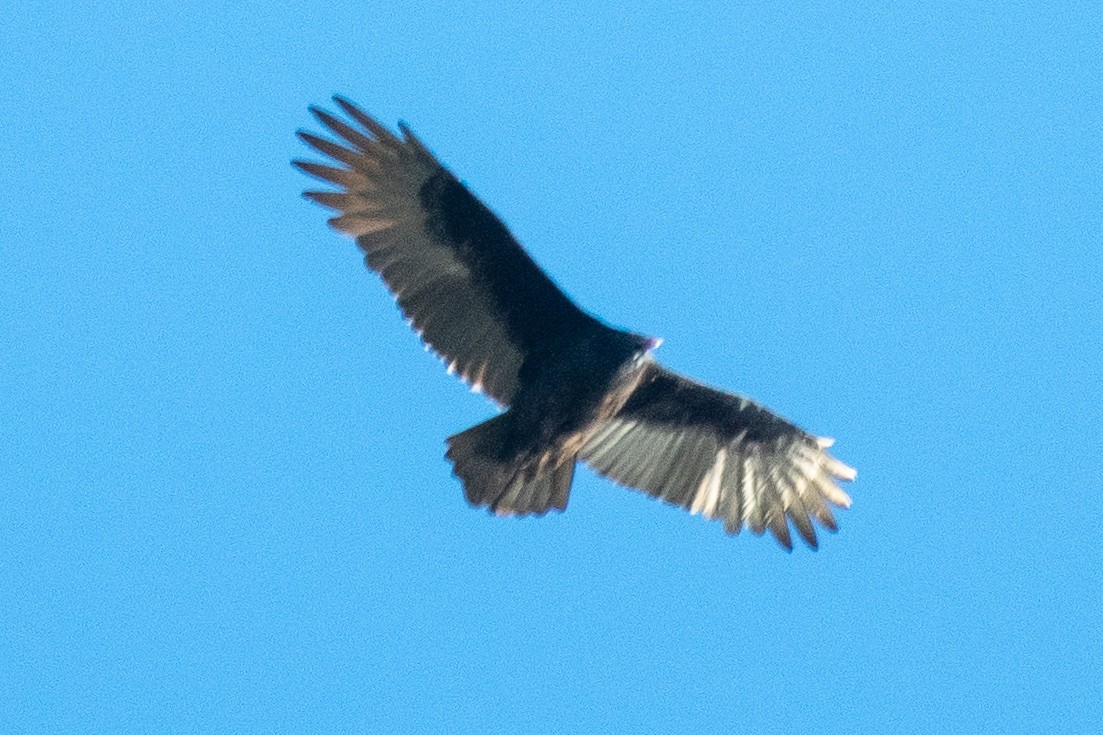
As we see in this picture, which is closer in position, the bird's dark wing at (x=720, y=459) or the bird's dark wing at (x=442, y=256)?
the bird's dark wing at (x=442, y=256)

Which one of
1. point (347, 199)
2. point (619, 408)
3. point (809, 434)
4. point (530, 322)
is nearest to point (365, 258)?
point (347, 199)

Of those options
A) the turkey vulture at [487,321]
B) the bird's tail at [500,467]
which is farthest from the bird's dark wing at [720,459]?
the bird's tail at [500,467]

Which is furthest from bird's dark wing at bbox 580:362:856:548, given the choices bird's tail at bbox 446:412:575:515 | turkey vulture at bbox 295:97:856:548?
bird's tail at bbox 446:412:575:515

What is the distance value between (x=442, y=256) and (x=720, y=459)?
2.26 m

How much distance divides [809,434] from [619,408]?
1345 mm

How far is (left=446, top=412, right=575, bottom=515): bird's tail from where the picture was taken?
10492mm

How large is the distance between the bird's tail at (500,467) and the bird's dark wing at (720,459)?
725mm

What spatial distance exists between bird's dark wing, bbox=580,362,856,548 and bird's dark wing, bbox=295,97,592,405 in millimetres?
835

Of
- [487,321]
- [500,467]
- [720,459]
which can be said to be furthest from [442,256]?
[720,459]

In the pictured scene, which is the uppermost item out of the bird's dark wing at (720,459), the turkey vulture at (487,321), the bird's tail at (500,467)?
the bird's dark wing at (720,459)

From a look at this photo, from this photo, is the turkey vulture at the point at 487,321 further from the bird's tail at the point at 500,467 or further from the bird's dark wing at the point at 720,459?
the bird's dark wing at the point at 720,459

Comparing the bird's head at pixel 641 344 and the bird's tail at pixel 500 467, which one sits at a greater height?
the bird's head at pixel 641 344

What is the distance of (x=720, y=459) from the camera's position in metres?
11.6

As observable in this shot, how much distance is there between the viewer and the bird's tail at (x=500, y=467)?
10.5m
